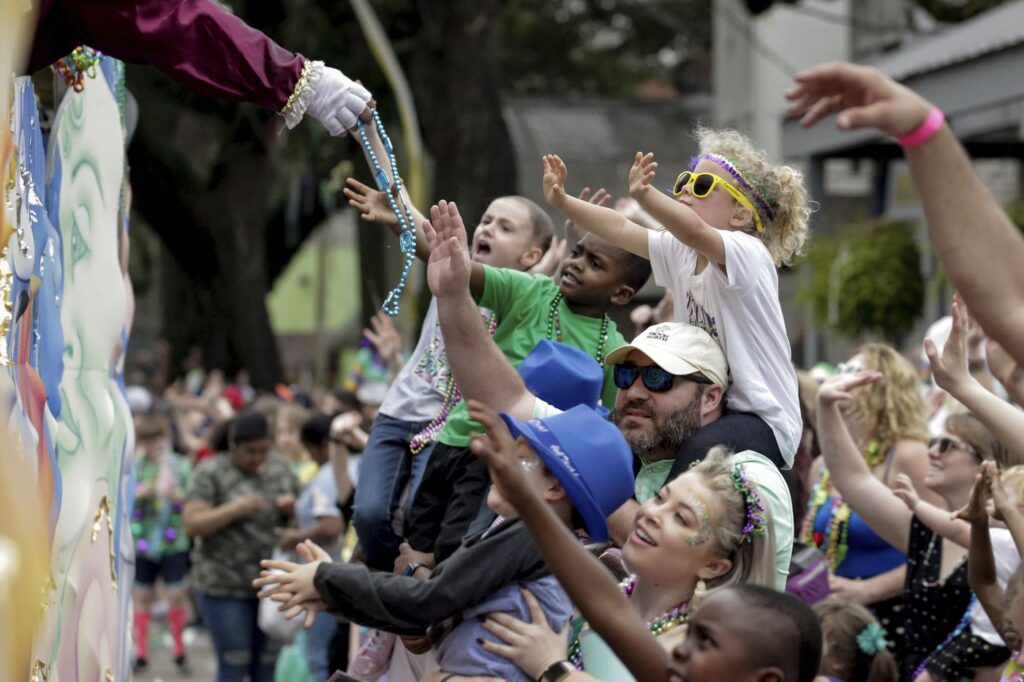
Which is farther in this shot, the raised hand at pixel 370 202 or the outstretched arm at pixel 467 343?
the raised hand at pixel 370 202

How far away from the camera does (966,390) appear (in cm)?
479

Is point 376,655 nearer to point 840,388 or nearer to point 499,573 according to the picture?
point 499,573

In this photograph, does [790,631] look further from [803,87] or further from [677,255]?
[677,255]

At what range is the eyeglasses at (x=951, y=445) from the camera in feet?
19.6

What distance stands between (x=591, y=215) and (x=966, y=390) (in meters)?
1.21

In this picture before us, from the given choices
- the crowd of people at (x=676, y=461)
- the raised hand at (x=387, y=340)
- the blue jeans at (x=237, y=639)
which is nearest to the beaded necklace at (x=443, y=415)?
the crowd of people at (x=676, y=461)

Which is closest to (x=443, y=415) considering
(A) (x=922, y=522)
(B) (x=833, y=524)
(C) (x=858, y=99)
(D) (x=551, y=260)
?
(D) (x=551, y=260)

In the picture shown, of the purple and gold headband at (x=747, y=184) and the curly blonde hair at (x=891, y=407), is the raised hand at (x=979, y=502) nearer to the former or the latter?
the purple and gold headband at (x=747, y=184)

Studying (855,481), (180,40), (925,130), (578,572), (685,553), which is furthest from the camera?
(855,481)

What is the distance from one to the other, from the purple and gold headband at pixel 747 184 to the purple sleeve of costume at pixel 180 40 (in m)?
1.22

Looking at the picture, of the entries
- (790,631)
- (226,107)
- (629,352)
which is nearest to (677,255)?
(629,352)

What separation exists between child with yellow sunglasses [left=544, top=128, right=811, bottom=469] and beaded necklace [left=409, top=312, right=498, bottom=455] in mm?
739

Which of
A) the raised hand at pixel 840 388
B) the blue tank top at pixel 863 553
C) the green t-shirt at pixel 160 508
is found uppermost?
the raised hand at pixel 840 388

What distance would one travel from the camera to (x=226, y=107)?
2206 centimetres
